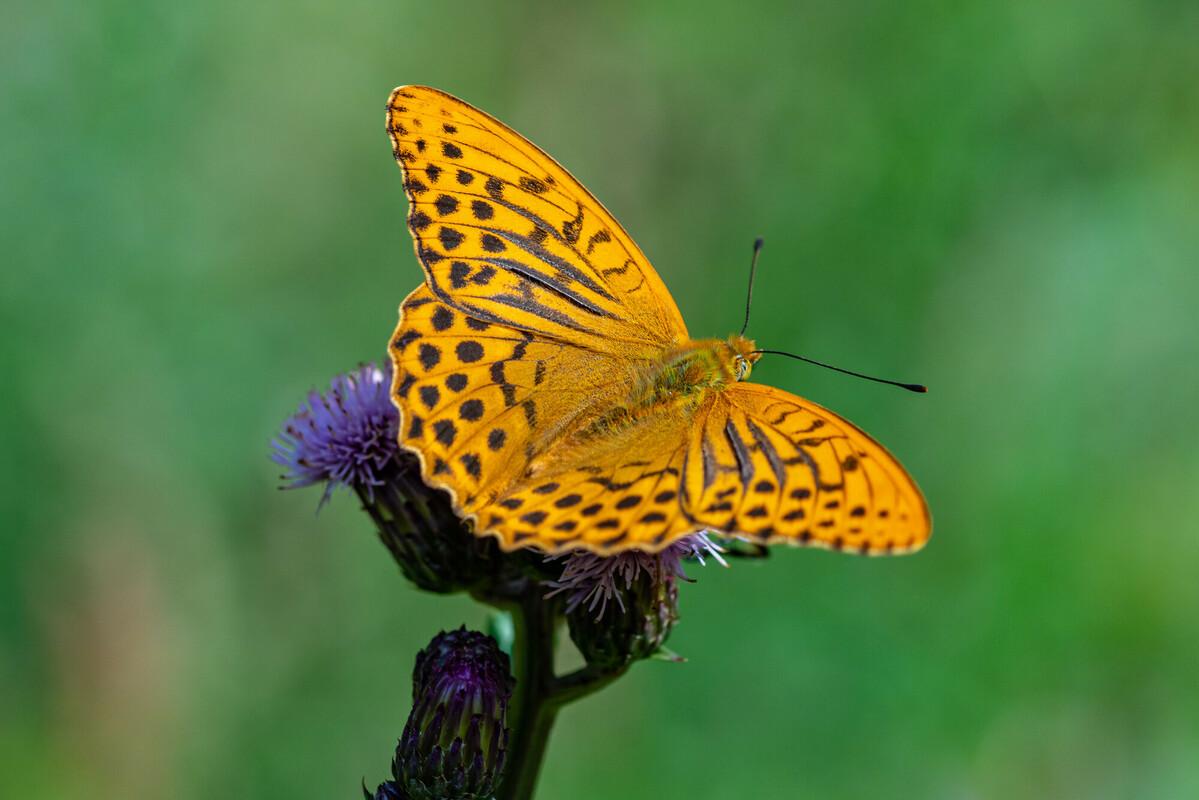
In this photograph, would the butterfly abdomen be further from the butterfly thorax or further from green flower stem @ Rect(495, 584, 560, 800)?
green flower stem @ Rect(495, 584, 560, 800)

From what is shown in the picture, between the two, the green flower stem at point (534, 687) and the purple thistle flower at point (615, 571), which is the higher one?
the purple thistle flower at point (615, 571)

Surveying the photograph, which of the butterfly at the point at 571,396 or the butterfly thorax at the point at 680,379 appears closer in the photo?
the butterfly at the point at 571,396

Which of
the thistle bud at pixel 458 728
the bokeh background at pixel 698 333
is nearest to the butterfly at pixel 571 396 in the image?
the thistle bud at pixel 458 728

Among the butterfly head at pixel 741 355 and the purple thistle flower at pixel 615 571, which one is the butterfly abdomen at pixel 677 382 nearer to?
the butterfly head at pixel 741 355

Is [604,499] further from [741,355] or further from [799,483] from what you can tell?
[741,355]

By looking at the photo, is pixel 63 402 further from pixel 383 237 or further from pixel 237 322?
pixel 383 237

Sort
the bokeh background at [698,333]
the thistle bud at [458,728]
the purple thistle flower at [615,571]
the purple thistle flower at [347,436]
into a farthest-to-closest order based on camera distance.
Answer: the bokeh background at [698,333] → the purple thistle flower at [347,436] → the purple thistle flower at [615,571] → the thistle bud at [458,728]

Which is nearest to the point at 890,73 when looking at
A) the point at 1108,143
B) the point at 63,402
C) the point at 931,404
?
the point at 1108,143
